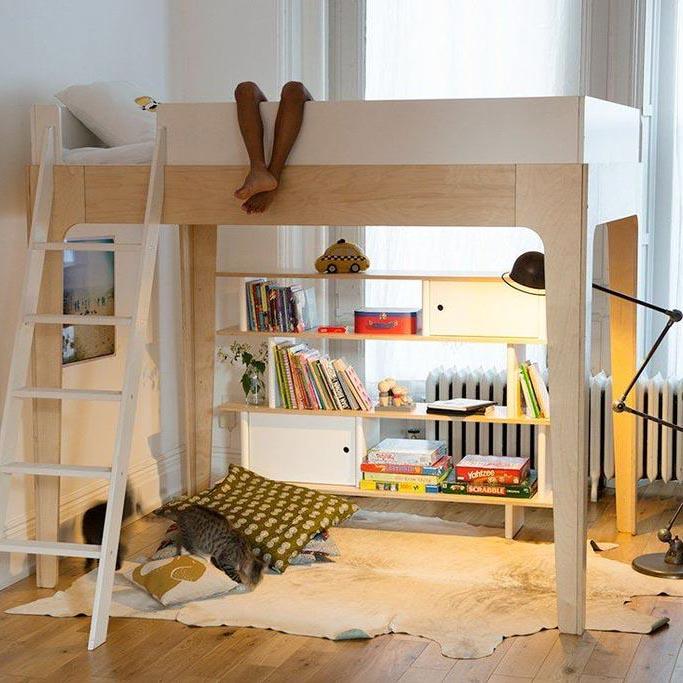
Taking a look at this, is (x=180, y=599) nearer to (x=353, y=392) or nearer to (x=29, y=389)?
(x=29, y=389)

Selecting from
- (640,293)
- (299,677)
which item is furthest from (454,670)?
(640,293)

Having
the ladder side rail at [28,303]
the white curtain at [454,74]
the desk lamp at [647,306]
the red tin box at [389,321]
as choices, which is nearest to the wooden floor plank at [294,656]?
the desk lamp at [647,306]

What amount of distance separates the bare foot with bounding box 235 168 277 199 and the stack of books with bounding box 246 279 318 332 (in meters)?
1.15

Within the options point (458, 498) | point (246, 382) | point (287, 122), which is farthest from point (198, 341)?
point (287, 122)

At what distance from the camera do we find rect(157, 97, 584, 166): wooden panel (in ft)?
10.6

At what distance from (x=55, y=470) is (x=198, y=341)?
133 cm

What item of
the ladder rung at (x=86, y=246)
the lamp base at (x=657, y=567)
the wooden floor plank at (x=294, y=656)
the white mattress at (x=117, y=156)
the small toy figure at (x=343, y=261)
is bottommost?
the wooden floor plank at (x=294, y=656)

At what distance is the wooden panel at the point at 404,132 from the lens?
3238 millimetres

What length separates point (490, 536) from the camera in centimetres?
436

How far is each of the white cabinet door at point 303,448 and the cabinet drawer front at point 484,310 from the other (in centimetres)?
59

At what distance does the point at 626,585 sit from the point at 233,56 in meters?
2.83

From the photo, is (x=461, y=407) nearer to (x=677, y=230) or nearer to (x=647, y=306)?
(x=647, y=306)

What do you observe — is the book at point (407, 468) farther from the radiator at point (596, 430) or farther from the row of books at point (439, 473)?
the radiator at point (596, 430)

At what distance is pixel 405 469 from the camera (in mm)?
4410
